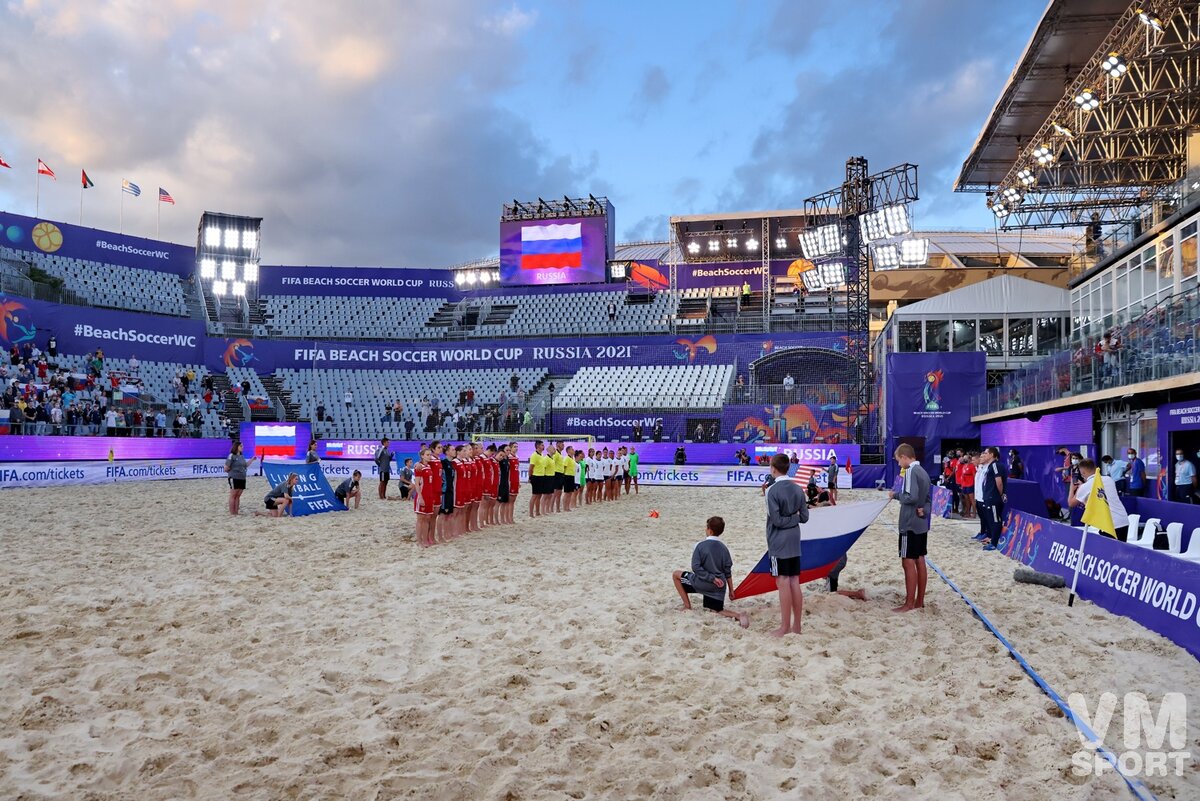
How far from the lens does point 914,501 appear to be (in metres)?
8.24

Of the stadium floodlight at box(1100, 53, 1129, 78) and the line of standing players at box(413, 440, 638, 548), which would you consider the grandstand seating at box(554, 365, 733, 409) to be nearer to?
the line of standing players at box(413, 440, 638, 548)

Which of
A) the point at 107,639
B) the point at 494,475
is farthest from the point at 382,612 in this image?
the point at 494,475

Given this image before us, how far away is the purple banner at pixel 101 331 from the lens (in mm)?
33875

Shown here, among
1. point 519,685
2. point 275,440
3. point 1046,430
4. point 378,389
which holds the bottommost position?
point 519,685

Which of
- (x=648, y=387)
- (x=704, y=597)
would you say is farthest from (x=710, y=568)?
(x=648, y=387)

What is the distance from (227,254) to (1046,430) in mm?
42442

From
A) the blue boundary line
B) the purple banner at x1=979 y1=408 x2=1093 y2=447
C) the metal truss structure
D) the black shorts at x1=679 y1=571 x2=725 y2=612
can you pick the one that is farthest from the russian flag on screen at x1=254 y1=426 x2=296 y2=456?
the blue boundary line

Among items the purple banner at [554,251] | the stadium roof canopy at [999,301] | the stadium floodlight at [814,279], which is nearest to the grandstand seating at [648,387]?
the stadium floodlight at [814,279]

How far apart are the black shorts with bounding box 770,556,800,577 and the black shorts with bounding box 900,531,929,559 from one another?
173 centimetres

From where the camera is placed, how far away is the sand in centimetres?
431

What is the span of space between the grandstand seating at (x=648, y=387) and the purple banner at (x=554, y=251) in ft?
23.4

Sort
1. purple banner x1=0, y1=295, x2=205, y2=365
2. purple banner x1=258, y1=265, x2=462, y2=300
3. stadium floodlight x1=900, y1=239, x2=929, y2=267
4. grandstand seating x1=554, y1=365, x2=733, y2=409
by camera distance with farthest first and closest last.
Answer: purple banner x1=258, y1=265, x2=462, y2=300
grandstand seating x1=554, y1=365, x2=733, y2=409
stadium floodlight x1=900, y1=239, x2=929, y2=267
purple banner x1=0, y1=295, x2=205, y2=365

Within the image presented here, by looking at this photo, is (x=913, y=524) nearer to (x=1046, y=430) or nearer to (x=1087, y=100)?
(x=1046, y=430)

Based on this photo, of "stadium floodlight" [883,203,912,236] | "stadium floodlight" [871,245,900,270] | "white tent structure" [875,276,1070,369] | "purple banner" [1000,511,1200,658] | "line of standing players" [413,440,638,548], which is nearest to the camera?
"purple banner" [1000,511,1200,658]
